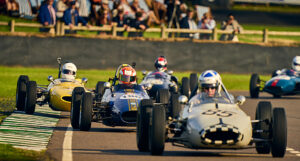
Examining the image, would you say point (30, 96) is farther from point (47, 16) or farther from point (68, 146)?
point (47, 16)

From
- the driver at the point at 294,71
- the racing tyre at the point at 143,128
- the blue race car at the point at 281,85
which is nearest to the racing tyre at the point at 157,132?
the racing tyre at the point at 143,128

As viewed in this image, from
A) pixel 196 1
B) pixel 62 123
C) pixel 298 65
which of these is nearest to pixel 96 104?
pixel 62 123

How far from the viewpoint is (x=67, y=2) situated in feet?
106

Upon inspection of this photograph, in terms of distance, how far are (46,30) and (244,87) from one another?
831cm

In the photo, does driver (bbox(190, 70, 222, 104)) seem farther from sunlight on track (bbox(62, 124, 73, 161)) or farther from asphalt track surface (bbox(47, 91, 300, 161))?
sunlight on track (bbox(62, 124, 73, 161))

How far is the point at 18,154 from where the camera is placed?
41.0ft

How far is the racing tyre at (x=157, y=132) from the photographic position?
39.8 feet

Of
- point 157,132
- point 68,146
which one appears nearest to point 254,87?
point 68,146

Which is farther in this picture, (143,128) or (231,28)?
(231,28)

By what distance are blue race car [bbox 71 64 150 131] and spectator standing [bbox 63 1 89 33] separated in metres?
14.8

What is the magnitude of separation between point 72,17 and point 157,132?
69.0ft

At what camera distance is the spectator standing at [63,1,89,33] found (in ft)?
105

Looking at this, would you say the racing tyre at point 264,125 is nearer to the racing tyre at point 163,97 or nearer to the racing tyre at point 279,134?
the racing tyre at point 279,134

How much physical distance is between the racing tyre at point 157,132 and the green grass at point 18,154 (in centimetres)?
160
